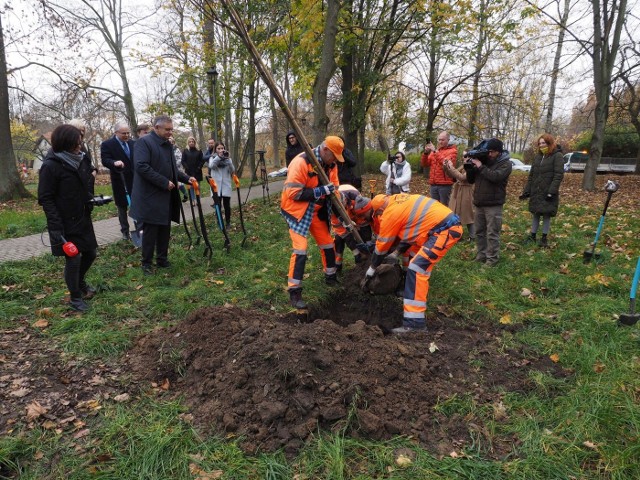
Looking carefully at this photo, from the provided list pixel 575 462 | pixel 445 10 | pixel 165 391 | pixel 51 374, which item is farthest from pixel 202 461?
pixel 445 10

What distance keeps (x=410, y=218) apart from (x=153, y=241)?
11.5ft

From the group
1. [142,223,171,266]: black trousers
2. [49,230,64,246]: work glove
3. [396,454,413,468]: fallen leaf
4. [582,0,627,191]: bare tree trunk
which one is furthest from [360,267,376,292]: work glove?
[582,0,627,191]: bare tree trunk

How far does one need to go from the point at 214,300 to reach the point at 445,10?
1071cm

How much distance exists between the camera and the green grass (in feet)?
7.55

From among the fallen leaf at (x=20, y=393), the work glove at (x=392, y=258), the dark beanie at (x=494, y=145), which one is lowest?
the fallen leaf at (x=20, y=393)

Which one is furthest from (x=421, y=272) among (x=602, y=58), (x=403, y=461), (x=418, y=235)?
(x=602, y=58)

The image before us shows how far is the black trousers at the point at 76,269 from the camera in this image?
4.16 m

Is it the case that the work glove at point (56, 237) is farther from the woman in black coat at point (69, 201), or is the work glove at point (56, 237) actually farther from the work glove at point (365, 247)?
the work glove at point (365, 247)

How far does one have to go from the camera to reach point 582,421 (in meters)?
2.58

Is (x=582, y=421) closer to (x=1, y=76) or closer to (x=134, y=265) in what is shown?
(x=134, y=265)

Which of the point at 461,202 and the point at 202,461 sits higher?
the point at 461,202

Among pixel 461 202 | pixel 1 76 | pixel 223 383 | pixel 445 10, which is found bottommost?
pixel 223 383

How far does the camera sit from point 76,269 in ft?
13.7

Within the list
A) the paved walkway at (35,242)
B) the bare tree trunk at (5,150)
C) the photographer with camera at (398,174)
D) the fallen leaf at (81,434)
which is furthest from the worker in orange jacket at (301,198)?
the bare tree trunk at (5,150)
